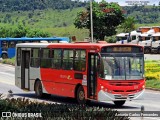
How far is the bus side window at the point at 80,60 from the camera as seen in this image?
2494cm

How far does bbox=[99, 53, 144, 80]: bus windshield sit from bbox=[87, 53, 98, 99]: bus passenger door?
47cm

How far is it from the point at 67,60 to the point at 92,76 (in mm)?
2445

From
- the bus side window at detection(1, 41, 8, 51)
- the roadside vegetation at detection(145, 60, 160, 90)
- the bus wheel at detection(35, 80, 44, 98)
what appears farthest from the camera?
the bus side window at detection(1, 41, 8, 51)

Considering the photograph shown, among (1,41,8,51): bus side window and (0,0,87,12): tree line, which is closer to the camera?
(1,41,8,51): bus side window

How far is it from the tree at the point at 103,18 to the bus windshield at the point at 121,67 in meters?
40.7

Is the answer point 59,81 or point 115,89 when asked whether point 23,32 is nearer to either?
point 59,81

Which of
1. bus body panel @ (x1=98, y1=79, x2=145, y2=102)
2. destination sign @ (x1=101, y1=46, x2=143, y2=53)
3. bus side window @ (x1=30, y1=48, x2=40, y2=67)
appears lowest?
bus body panel @ (x1=98, y1=79, x2=145, y2=102)

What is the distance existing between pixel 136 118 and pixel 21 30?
8187 centimetres

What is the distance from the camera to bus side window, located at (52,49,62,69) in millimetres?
27366

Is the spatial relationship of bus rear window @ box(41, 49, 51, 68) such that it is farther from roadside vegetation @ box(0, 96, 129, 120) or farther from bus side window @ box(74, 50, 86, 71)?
roadside vegetation @ box(0, 96, 129, 120)

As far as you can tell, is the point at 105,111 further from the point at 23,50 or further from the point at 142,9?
the point at 142,9

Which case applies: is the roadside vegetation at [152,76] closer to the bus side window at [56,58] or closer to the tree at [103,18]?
the bus side window at [56,58]

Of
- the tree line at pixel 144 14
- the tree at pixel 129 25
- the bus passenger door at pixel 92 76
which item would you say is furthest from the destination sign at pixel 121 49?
→ the tree line at pixel 144 14

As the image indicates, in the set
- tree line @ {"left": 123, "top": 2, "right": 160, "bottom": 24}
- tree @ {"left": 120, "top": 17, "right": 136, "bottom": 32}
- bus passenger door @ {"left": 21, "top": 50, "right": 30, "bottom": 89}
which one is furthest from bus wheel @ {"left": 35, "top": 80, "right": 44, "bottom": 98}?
tree line @ {"left": 123, "top": 2, "right": 160, "bottom": 24}
